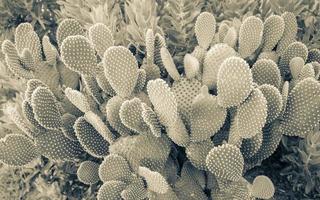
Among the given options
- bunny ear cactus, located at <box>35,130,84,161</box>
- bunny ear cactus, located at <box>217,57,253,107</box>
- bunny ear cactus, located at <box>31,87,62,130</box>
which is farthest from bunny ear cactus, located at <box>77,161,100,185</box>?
bunny ear cactus, located at <box>217,57,253,107</box>

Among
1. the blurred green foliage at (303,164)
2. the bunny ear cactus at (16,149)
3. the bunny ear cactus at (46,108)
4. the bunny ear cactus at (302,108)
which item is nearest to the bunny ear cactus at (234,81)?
the bunny ear cactus at (302,108)

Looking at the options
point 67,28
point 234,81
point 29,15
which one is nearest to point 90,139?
point 67,28

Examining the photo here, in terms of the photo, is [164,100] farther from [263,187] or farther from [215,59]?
[263,187]

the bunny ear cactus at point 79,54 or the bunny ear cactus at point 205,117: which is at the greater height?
the bunny ear cactus at point 79,54

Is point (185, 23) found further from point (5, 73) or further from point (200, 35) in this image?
point (5, 73)

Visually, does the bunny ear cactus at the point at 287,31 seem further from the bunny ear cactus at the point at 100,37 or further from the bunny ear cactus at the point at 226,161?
the bunny ear cactus at the point at 100,37

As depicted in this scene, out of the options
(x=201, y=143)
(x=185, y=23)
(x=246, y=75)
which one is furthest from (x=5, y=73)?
(x=246, y=75)

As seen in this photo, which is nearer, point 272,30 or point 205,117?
point 205,117

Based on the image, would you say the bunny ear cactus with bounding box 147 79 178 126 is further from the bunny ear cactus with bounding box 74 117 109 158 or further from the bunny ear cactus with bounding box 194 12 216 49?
the bunny ear cactus with bounding box 194 12 216 49
